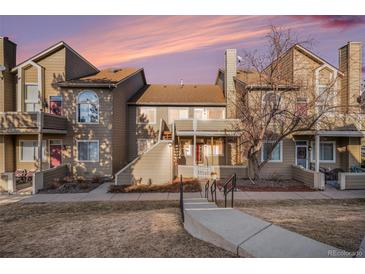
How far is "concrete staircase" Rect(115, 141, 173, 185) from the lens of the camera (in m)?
13.5

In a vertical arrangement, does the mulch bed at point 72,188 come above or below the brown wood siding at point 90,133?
below

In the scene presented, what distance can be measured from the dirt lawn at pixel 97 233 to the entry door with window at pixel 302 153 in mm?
11161

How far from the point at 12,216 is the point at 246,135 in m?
11.9

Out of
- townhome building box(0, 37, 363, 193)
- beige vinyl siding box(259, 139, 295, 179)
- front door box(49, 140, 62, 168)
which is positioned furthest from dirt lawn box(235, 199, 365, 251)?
front door box(49, 140, 62, 168)

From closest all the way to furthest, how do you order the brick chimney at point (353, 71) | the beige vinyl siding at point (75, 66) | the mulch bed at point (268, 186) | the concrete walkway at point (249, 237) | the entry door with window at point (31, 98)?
the concrete walkway at point (249, 237) → the mulch bed at point (268, 186) → the entry door with window at point (31, 98) → the beige vinyl siding at point (75, 66) → the brick chimney at point (353, 71)

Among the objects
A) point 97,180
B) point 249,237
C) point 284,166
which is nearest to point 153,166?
point 97,180

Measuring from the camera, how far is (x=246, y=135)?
1389cm

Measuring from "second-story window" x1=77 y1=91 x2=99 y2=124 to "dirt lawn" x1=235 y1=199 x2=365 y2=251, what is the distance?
1117 centimetres

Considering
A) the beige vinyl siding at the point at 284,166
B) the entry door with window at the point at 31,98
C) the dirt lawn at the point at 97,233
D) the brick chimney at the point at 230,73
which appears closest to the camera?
the dirt lawn at the point at 97,233

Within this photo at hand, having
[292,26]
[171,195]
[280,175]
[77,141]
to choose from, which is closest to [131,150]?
[77,141]

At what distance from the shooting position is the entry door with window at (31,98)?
15859mm

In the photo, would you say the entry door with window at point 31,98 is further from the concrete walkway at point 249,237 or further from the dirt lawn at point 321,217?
the dirt lawn at point 321,217

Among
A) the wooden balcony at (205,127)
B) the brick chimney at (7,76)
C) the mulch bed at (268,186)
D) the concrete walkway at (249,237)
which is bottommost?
the mulch bed at (268,186)

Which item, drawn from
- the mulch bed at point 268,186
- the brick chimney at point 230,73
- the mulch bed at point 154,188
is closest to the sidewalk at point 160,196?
A: the mulch bed at point 154,188
